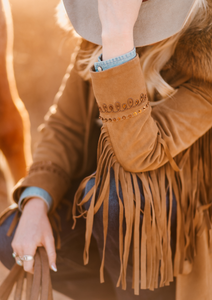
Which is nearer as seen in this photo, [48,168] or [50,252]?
[50,252]

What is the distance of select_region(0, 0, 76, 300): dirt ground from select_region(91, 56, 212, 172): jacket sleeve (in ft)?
2.43

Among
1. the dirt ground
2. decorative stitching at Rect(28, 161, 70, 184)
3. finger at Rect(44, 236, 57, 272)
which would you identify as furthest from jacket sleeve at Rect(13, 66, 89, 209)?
the dirt ground

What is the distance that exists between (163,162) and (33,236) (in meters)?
0.32

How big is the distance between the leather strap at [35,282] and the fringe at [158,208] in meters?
0.11

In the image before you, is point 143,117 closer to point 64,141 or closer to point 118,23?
point 118,23

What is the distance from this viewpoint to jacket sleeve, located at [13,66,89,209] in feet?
2.30

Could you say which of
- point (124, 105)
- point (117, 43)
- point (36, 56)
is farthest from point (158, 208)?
point (36, 56)

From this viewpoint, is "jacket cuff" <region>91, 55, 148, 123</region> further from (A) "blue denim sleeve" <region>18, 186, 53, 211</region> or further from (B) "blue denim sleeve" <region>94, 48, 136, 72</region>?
(A) "blue denim sleeve" <region>18, 186, 53, 211</region>

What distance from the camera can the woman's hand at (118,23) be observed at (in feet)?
1.43

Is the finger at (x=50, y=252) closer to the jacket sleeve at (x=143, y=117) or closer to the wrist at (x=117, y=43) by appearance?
the jacket sleeve at (x=143, y=117)

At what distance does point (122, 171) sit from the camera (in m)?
0.53

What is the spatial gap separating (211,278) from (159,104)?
38 centimetres

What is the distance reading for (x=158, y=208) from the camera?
1.76 ft

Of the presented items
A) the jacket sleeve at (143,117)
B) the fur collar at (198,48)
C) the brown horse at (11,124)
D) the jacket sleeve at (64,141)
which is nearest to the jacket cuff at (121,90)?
the jacket sleeve at (143,117)
